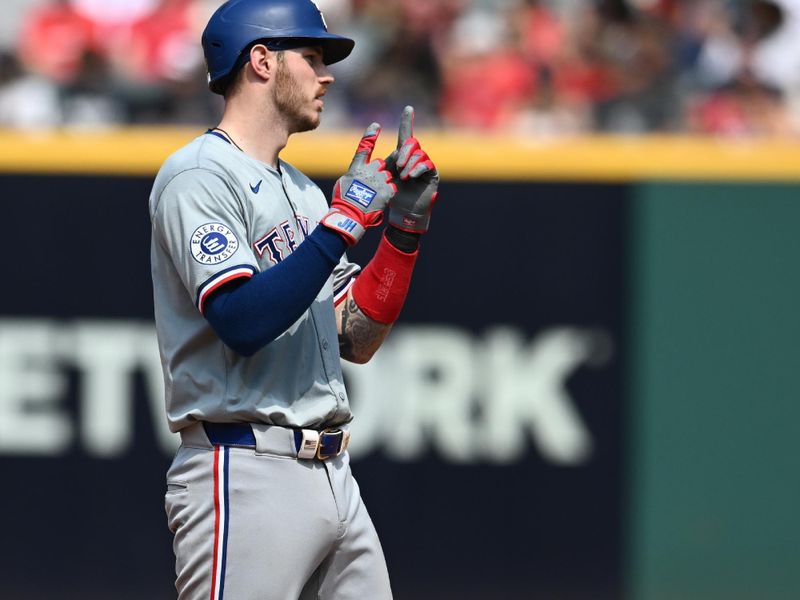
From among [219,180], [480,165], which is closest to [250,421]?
[219,180]

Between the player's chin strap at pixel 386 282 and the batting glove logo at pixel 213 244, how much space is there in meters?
0.57

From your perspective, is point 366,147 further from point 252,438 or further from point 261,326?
point 252,438

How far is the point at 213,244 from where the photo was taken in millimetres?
2988

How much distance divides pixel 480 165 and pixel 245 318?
11.1 ft

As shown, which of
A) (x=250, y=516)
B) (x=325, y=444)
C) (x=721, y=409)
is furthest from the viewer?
(x=721, y=409)

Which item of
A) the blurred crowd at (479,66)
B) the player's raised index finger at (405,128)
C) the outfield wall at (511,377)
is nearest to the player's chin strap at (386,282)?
the player's raised index finger at (405,128)

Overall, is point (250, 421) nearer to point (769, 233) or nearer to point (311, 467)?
point (311, 467)

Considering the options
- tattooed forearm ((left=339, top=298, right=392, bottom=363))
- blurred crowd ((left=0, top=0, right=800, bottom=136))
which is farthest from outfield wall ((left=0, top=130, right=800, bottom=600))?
tattooed forearm ((left=339, top=298, right=392, bottom=363))

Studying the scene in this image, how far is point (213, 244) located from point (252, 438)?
47 centimetres

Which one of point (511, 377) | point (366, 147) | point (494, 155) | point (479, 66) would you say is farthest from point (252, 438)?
point (479, 66)

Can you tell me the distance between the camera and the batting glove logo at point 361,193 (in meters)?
3.10

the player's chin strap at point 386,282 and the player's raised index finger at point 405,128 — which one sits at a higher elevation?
the player's raised index finger at point 405,128

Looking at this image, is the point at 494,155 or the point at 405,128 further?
the point at 494,155

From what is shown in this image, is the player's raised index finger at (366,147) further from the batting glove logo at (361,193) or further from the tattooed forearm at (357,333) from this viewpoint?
the tattooed forearm at (357,333)
